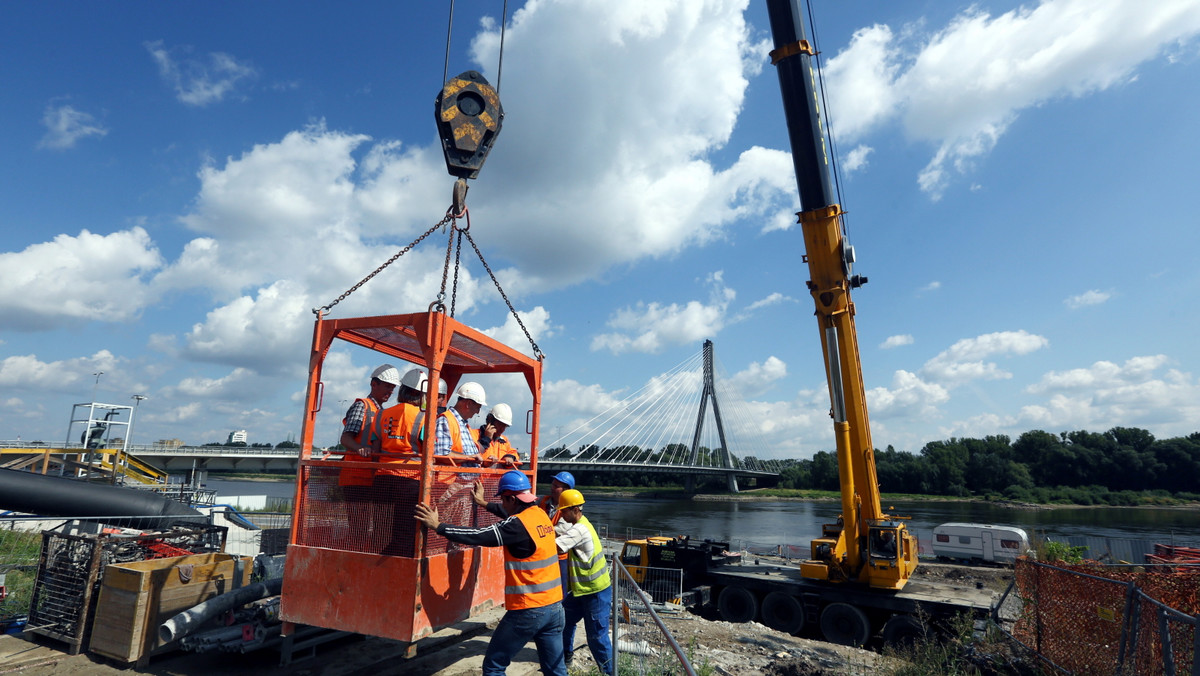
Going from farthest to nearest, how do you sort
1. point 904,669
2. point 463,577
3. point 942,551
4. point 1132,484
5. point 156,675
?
point 1132,484 → point 942,551 → point 904,669 → point 156,675 → point 463,577

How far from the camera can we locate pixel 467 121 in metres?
5.60

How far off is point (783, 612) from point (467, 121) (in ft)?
39.0

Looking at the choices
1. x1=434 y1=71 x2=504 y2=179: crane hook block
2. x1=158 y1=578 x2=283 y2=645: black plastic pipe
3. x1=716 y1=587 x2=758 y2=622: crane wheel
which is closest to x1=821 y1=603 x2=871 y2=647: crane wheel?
x1=716 y1=587 x2=758 y2=622: crane wheel

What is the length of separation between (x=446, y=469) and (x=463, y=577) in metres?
0.98

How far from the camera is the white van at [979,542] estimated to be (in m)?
22.2

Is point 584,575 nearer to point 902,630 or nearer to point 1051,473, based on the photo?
point 902,630

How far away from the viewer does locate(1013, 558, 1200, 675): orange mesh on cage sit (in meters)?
5.29

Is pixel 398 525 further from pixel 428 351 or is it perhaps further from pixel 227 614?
pixel 227 614

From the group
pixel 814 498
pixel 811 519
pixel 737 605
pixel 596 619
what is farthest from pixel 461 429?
pixel 814 498

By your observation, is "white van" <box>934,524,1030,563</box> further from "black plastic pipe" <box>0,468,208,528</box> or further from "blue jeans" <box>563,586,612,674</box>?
"black plastic pipe" <box>0,468,208,528</box>

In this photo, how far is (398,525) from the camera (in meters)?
4.77

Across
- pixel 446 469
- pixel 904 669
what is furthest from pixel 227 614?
pixel 904 669

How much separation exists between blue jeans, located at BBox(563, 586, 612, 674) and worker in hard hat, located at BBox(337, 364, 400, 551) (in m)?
1.95

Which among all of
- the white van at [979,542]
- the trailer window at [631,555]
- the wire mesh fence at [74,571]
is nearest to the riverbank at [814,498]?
the white van at [979,542]
